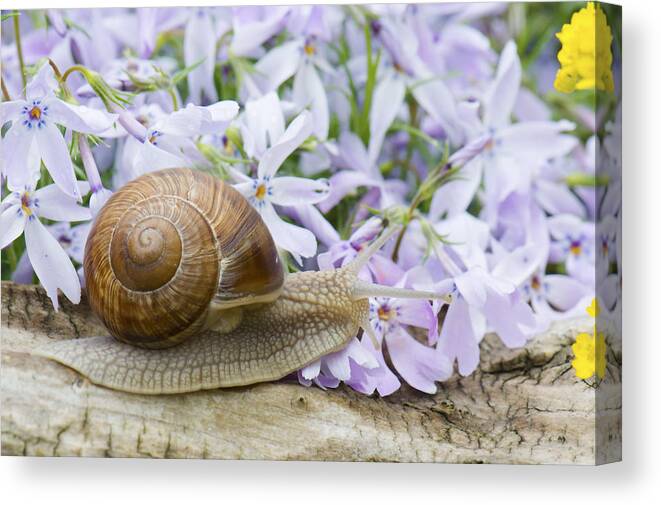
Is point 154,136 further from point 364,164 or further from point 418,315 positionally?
point 418,315

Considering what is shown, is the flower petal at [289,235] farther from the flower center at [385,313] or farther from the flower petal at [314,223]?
the flower center at [385,313]

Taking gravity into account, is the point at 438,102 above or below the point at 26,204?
above

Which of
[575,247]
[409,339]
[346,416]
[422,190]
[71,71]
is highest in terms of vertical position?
[71,71]

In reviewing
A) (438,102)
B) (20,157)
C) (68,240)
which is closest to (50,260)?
(68,240)

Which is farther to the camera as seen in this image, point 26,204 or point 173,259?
point 26,204

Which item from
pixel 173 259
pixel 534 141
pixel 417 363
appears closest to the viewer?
pixel 173 259

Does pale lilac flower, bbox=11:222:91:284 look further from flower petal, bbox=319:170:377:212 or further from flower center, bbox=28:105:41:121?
flower petal, bbox=319:170:377:212

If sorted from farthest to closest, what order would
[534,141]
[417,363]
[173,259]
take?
[534,141], [417,363], [173,259]
